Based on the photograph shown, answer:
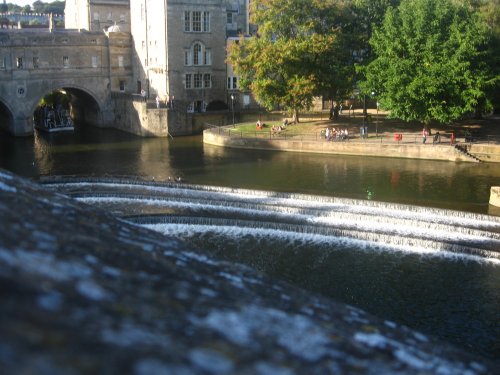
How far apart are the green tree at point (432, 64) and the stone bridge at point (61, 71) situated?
2732cm

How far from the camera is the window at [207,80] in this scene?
210 ft

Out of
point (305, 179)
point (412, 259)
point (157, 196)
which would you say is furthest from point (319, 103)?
point (412, 259)

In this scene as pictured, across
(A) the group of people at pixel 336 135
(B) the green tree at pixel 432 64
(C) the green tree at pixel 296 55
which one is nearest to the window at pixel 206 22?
(C) the green tree at pixel 296 55

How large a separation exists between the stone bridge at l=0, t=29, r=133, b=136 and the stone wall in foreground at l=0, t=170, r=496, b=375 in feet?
172

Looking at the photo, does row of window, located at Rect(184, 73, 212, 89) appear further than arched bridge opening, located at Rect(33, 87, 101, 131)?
Yes

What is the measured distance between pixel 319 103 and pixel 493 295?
5006 centimetres

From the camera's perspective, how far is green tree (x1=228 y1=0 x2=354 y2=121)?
2031 inches

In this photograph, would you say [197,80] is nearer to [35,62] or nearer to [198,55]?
[198,55]

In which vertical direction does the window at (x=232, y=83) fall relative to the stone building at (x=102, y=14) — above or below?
below

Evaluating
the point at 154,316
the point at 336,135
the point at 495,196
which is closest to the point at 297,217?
the point at 495,196

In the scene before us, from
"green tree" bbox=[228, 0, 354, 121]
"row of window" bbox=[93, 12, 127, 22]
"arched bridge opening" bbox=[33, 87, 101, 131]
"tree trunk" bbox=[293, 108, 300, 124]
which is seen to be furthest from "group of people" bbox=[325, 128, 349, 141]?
"row of window" bbox=[93, 12, 127, 22]

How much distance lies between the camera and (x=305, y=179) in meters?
38.5

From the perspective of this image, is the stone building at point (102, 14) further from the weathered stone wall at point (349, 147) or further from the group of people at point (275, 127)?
the weathered stone wall at point (349, 147)

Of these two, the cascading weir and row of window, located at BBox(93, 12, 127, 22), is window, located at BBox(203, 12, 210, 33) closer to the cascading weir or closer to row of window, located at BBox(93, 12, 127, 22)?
row of window, located at BBox(93, 12, 127, 22)
